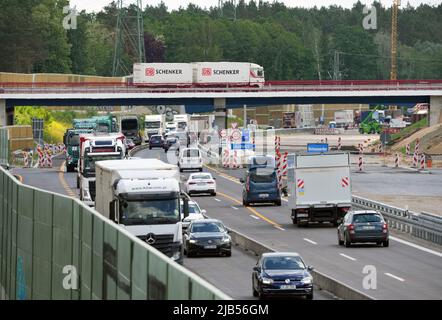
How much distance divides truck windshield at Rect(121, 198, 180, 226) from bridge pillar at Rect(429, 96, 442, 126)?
323 ft

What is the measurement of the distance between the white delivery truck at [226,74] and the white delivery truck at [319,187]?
7860 cm

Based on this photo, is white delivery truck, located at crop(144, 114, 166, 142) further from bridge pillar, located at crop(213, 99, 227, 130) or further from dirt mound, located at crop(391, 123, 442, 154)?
dirt mound, located at crop(391, 123, 442, 154)

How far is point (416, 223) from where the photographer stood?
51.2 metres

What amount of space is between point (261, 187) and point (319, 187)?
12861mm

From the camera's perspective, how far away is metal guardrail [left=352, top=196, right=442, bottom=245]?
4888cm

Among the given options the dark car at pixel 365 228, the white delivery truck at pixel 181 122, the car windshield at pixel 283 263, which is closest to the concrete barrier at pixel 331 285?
the car windshield at pixel 283 263

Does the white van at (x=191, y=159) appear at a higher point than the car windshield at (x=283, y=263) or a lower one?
lower

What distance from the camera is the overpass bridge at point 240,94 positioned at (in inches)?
5094

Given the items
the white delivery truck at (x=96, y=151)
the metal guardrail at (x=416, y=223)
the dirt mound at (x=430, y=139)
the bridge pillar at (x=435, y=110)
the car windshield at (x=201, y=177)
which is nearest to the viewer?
the metal guardrail at (x=416, y=223)

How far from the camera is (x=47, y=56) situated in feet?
621

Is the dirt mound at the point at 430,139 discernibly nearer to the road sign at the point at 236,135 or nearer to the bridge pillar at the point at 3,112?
the road sign at the point at 236,135
